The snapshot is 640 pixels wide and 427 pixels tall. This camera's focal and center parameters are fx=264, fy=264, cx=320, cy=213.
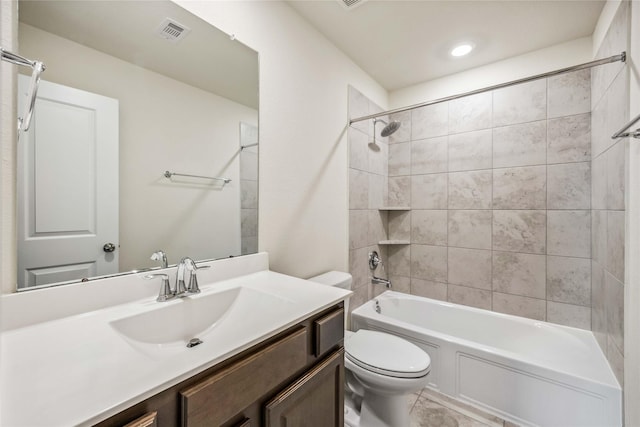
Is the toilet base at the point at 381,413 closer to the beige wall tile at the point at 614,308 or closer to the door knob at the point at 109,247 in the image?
the beige wall tile at the point at 614,308

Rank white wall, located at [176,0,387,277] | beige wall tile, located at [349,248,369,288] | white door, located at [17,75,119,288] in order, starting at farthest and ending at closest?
beige wall tile, located at [349,248,369,288] → white wall, located at [176,0,387,277] → white door, located at [17,75,119,288]

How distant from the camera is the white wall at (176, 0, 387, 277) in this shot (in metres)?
1.40

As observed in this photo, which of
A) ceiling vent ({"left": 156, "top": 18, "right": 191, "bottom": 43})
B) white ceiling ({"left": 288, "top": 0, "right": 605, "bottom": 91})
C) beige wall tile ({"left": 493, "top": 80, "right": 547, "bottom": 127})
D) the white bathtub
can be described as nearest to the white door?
ceiling vent ({"left": 156, "top": 18, "right": 191, "bottom": 43})

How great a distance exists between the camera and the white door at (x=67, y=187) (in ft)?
2.52

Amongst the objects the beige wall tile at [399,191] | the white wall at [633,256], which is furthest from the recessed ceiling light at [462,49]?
the beige wall tile at [399,191]

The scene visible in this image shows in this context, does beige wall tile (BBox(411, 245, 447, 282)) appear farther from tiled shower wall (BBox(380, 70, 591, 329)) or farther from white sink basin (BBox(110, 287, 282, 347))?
white sink basin (BBox(110, 287, 282, 347))

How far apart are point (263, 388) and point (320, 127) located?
5.09ft

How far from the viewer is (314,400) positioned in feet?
2.84

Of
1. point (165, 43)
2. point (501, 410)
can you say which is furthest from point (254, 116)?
point (501, 410)

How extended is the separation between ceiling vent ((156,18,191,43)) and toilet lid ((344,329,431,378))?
68.3 inches

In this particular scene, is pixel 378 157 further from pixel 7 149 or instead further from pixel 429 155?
pixel 7 149

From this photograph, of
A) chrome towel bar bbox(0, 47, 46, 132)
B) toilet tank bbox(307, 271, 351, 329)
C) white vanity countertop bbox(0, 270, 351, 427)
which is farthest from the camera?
toilet tank bbox(307, 271, 351, 329)

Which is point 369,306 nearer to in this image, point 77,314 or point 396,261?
point 396,261

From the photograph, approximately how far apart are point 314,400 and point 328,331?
0.70ft
